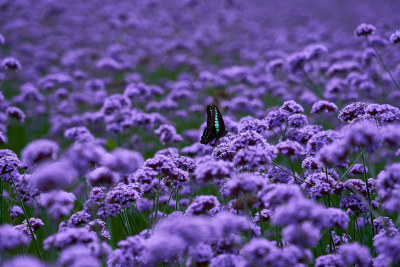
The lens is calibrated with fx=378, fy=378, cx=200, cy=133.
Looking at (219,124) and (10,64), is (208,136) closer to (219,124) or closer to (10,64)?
(219,124)

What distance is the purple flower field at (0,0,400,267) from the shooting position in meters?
2.67

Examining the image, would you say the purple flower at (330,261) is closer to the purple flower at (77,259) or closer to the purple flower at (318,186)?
the purple flower at (318,186)

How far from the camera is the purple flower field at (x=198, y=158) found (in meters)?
2.67

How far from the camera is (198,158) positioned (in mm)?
5516

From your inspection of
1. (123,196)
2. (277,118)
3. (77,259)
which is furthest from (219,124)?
(77,259)

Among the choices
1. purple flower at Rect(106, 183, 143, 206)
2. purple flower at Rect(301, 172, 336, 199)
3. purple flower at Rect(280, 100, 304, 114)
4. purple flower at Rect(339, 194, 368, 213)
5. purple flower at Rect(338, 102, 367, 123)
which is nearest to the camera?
purple flower at Rect(301, 172, 336, 199)

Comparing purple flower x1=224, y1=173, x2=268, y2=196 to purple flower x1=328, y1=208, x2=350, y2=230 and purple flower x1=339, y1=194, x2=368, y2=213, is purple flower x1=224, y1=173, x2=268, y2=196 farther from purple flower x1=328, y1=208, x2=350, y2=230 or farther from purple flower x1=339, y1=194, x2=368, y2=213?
purple flower x1=339, y1=194, x2=368, y2=213

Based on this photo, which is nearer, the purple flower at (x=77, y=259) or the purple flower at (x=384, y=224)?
the purple flower at (x=77, y=259)

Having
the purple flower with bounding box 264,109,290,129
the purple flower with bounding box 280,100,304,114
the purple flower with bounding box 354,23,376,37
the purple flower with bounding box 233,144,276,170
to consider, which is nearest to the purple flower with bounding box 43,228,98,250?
the purple flower with bounding box 233,144,276,170

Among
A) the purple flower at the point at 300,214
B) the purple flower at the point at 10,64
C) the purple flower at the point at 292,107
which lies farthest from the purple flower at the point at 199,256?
the purple flower at the point at 10,64

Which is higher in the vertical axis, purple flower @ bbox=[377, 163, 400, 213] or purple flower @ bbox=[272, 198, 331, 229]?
purple flower @ bbox=[272, 198, 331, 229]

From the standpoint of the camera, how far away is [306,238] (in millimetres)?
2340

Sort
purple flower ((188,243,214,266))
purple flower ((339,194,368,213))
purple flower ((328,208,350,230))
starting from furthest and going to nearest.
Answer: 1. purple flower ((339,194,368,213))
2. purple flower ((328,208,350,230))
3. purple flower ((188,243,214,266))

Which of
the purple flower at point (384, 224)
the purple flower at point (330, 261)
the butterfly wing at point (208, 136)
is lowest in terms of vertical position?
the purple flower at point (384, 224)
